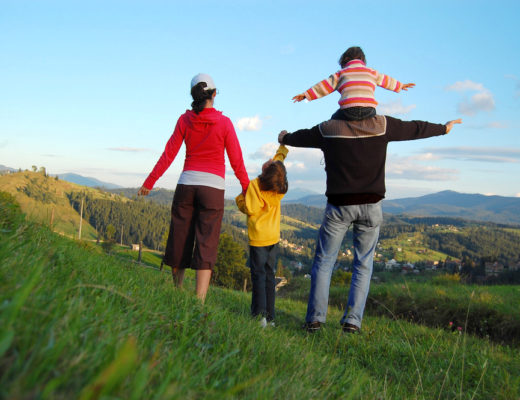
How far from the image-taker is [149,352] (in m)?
1.57


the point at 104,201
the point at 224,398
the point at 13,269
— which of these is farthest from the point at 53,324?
the point at 104,201

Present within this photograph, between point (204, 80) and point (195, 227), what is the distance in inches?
76.7

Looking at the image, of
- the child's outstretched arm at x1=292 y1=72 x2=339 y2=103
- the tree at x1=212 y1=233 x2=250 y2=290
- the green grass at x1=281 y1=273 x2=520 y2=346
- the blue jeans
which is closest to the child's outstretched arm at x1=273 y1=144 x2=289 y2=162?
the child's outstretched arm at x1=292 y1=72 x2=339 y2=103

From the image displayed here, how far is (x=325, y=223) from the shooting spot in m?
4.53

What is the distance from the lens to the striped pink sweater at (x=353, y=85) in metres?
4.27

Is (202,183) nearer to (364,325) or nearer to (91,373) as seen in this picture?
(364,325)

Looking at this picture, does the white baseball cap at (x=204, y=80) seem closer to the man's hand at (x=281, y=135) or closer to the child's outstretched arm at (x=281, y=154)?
the man's hand at (x=281, y=135)

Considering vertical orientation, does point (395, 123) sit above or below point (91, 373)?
above

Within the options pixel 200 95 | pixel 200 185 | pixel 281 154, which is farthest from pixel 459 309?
pixel 200 95

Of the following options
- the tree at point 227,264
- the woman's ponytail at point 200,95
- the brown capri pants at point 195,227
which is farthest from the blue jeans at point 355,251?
the tree at point 227,264

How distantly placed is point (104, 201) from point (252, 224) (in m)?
166

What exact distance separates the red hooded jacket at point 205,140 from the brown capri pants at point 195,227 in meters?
0.32

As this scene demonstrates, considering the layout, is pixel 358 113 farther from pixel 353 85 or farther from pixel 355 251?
pixel 355 251

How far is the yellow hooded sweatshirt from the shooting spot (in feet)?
17.2
